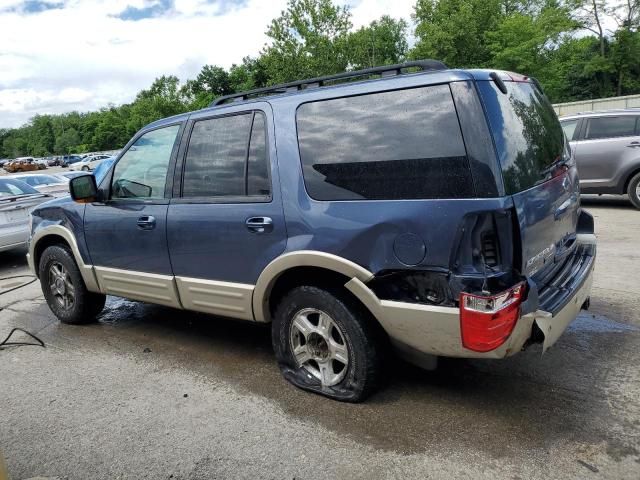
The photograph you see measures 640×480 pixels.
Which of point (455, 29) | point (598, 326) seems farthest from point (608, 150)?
point (455, 29)

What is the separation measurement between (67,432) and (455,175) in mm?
2759

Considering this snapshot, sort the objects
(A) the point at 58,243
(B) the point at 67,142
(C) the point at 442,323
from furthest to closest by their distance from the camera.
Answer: (B) the point at 67,142, (A) the point at 58,243, (C) the point at 442,323

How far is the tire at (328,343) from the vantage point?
10.3 ft

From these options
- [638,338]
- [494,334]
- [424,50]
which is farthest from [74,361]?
[424,50]

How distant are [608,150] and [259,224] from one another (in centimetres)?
824

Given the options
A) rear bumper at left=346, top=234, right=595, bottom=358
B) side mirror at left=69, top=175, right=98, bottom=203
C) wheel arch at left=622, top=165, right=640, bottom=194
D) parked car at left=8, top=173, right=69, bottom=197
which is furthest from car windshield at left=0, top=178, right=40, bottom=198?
wheel arch at left=622, top=165, right=640, bottom=194

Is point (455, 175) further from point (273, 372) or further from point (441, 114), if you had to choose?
point (273, 372)

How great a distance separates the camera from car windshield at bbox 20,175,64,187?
1419cm

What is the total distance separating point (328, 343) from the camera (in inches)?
129

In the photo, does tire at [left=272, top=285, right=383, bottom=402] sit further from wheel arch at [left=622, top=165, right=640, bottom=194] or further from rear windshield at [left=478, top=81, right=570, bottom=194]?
wheel arch at [left=622, top=165, right=640, bottom=194]

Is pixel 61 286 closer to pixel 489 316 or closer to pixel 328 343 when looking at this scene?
pixel 328 343

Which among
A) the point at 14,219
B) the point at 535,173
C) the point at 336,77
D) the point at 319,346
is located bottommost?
the point at 319,346

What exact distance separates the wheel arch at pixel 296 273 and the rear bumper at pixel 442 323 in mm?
87

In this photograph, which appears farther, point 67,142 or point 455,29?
point 67,142
